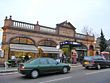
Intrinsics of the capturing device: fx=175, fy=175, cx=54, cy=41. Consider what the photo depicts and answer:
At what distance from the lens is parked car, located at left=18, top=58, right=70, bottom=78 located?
44.5 ft

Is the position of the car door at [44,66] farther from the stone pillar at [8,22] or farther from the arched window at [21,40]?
the stone pillar at [8,22]

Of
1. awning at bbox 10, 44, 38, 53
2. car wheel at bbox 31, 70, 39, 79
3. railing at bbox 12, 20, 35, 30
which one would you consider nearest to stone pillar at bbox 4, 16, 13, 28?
railing at bbox 12, 20, 35, 30

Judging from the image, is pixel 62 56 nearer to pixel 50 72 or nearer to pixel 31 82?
pixel 50 72

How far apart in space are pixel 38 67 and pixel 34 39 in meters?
13.6

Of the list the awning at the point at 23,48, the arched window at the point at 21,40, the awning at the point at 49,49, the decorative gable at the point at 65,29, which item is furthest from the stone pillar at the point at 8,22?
the decorative gable at the point at 65,29

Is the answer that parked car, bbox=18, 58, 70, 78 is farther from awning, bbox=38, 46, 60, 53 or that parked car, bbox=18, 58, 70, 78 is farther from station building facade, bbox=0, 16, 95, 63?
awning, bbox=38, 46, 60, 53

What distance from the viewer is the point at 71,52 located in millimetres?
32469

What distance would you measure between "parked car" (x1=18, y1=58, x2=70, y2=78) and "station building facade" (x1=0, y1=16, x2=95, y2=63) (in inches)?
397

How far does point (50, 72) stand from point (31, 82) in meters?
3.46

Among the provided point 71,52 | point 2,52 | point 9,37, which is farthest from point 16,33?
point 71,52

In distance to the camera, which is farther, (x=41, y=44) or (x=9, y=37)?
(x=41, y=44)

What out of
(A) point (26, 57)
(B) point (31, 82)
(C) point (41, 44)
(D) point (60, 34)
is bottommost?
(B) point (31, 82)

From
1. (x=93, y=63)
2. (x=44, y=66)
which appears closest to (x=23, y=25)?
Answer: (x=93, y=63)

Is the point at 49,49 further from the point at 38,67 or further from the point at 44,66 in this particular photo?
the point at 38,67
